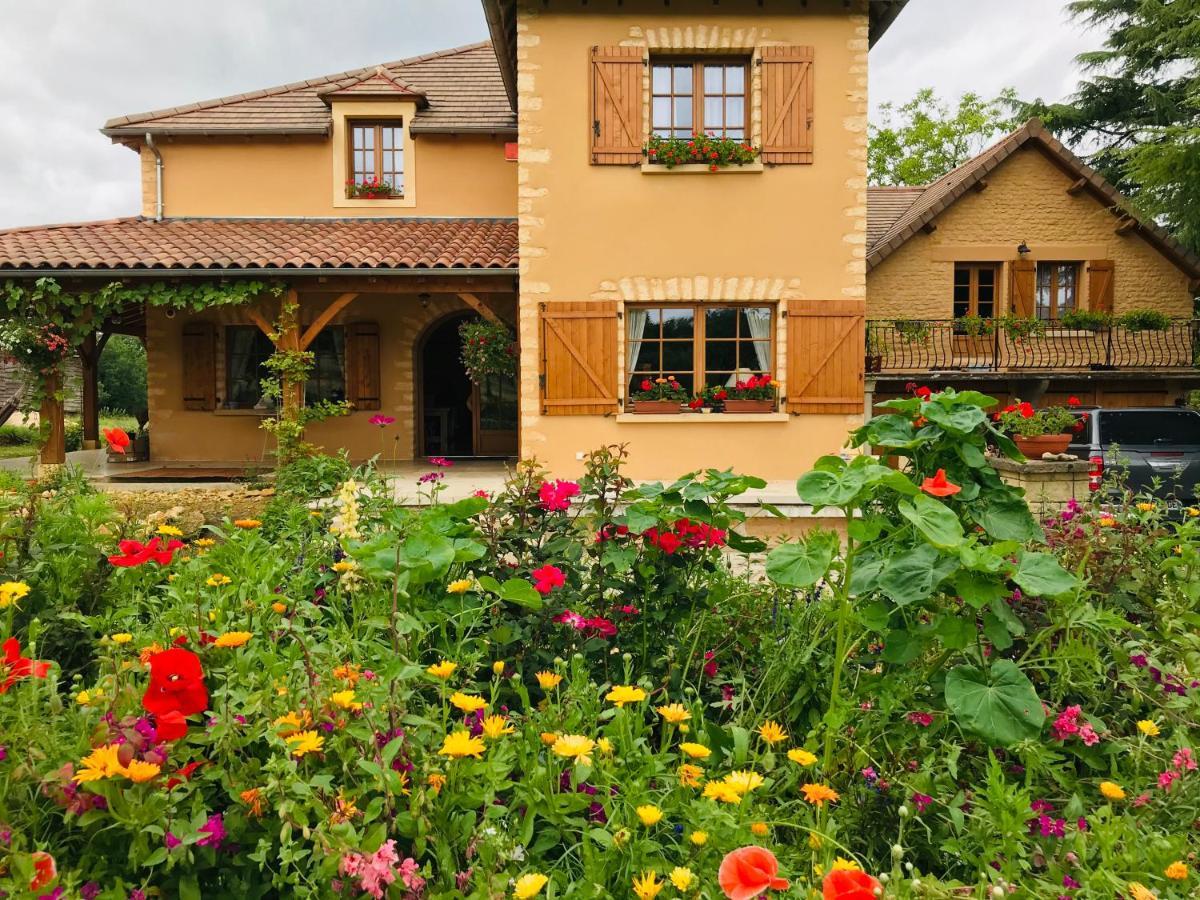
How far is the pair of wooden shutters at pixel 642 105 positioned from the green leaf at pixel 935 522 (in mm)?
8294

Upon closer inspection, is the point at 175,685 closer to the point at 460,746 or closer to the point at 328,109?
the point at 460,746

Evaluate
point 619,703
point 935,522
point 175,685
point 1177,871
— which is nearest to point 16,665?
point 175,685

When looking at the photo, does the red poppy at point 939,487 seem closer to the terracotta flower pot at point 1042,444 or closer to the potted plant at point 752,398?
the terracotta flower pot at point 1042,444

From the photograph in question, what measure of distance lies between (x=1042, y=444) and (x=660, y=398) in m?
4.00

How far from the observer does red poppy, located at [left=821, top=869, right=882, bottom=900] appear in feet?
3.30

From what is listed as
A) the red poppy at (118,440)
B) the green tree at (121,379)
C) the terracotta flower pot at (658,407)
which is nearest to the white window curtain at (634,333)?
the terracotta flower pot at (658,407)

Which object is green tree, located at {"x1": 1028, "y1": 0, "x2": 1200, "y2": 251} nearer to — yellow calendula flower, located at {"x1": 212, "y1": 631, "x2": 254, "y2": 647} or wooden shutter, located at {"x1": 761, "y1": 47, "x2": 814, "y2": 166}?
wooden shutter, located at {"x1": 761, "y1": 47, "x2": 814, "y2": 166}

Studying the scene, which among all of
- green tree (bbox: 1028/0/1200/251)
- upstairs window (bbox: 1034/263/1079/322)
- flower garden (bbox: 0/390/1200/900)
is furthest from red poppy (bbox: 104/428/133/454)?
green tree (bbox: 1028/0/1200/251)

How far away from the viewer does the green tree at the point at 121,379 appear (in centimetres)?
3150

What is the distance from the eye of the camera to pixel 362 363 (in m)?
11.9

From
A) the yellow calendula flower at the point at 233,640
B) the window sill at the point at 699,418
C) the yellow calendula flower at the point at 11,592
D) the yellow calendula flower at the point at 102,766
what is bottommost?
the yellow calendula flower at the point at 102,766

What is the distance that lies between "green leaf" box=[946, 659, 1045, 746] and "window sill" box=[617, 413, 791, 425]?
7616 mm

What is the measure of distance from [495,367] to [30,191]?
145386 millimetres

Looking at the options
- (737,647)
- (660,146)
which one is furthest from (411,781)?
(660,146)
